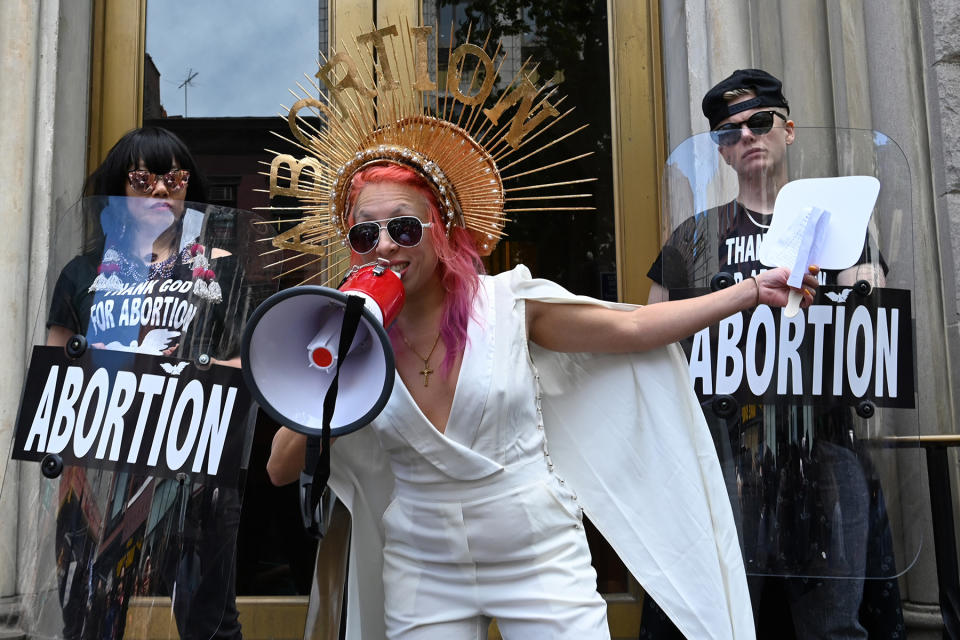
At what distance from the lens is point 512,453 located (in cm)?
211

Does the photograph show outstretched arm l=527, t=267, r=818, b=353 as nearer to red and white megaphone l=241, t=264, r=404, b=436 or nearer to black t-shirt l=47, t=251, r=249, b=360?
red and white megaphone l=241, t=264, r=404, b=436

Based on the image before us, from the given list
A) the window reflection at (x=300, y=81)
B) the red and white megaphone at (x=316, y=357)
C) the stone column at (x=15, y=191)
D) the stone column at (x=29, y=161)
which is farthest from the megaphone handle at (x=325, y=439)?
the window reflection at (x=300, y=81)

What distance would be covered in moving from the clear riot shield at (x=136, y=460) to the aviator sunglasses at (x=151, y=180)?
0.54 m

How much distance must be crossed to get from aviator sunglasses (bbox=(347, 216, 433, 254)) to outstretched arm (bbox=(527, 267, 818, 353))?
359 millimetres

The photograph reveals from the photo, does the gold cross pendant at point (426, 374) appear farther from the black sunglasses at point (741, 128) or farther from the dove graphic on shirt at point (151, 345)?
the black sunglasses at point (741, 128)

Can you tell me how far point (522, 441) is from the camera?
2137 millimetres

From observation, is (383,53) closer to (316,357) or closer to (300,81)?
(316,357)

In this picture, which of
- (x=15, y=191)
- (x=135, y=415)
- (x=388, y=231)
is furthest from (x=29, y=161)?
(x=388, y=231)

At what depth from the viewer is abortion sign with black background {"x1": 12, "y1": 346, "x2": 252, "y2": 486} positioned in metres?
2.34

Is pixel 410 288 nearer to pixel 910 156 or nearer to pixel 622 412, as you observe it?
pixel 622 412

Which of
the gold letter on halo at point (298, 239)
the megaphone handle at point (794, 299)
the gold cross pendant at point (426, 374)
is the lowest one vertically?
the gold cross pendant at point (426, 374)

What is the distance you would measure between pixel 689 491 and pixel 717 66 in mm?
2155

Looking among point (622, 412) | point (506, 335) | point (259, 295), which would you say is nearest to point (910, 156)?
point (622, 412)

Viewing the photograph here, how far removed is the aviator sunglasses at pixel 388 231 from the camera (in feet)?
6.99
